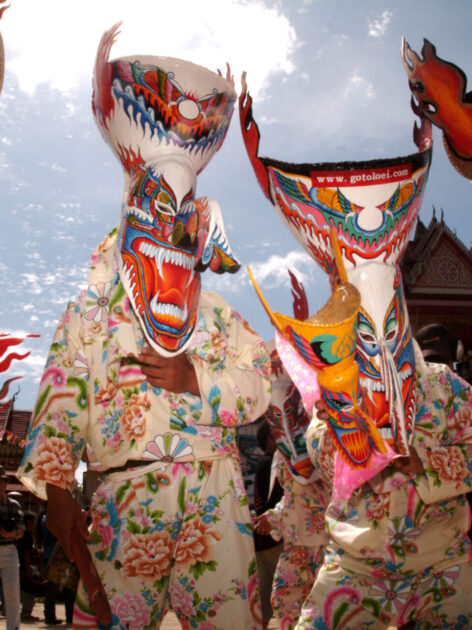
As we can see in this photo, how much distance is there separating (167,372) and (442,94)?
1.47 m

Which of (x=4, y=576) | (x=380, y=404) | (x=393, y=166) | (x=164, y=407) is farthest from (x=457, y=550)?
(x=4, y=576)

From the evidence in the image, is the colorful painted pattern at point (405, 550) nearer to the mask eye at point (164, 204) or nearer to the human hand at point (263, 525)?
the mask eye at point (164, 204)

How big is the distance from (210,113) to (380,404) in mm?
1112

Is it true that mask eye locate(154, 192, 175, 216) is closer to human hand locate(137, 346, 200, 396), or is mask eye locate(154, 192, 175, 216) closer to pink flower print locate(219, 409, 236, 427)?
human hand locate(137, 346, 200, 396)

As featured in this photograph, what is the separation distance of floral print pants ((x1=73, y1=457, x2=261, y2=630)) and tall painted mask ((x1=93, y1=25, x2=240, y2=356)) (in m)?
0.40

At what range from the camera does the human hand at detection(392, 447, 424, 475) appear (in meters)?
1.97

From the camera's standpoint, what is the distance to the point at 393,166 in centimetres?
208

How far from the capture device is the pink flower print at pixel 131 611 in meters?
1.66

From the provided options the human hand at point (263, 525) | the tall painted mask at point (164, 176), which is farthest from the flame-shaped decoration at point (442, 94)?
the human hand at point (263, 525)

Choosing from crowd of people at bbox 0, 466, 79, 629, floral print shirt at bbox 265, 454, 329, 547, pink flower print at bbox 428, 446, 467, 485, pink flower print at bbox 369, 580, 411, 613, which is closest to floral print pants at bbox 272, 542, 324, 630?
floral print shirt at bbox 265, 454, 329, 547

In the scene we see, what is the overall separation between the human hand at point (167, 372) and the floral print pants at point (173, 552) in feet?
0.72

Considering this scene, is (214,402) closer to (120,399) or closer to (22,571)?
(120,399)

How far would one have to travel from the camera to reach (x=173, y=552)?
5.72 ft

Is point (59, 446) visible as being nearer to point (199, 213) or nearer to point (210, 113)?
point (199, 213)
